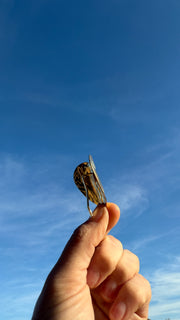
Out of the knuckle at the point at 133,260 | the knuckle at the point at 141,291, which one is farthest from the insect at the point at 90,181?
the knuckle at the point at 141,291

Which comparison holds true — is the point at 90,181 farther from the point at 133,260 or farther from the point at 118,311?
the point at 118,311

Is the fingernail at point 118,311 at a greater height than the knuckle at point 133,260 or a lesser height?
lesser

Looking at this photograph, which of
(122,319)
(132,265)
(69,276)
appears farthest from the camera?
(132,265)

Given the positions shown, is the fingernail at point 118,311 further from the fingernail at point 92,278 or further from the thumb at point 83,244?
the thumb at point 83,244

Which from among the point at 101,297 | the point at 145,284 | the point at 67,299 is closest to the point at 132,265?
the point at 145,284

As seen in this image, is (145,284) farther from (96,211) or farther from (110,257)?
(96,211)

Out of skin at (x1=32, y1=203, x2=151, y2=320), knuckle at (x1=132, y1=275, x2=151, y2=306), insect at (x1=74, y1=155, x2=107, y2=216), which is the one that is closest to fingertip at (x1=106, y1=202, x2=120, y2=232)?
skin at (x1=32, y1=203, x2=151, y2=320)

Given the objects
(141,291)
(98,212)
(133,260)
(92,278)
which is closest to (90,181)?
(98,212)
